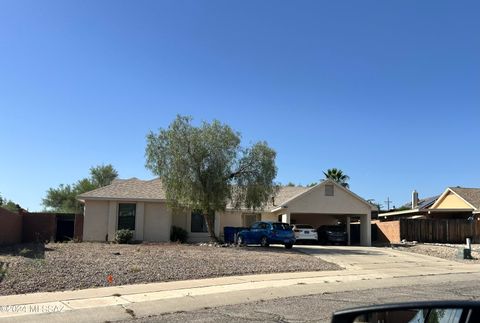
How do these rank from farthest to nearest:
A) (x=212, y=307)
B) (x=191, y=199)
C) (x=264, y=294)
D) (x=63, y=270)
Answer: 1. (x=191, y=199)
2. (x=63, y=270)
3. (x=264, y=294)
4. (x=212, y=307)

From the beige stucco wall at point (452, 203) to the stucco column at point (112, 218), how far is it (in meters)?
27.1

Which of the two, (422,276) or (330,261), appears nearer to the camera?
(422,276)

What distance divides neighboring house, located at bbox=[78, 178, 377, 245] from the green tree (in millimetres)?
2067

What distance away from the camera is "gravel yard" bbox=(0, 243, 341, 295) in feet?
44.4

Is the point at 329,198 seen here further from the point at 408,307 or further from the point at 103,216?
the point at 408,307

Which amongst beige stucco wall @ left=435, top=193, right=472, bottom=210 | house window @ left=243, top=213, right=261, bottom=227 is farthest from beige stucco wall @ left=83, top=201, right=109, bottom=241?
beige stucco wall @ left=435, top=193, right=472, bottom=210

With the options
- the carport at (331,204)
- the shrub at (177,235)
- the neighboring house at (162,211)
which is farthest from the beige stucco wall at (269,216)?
the shrub at (177,235)

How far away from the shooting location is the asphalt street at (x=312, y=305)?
9.95 m

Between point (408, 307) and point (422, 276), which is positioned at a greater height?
point (408, 307)

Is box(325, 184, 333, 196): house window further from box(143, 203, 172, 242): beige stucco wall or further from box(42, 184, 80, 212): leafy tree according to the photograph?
box(42, 184, 80, 212): leafy tree

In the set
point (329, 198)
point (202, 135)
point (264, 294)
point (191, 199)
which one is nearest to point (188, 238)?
point (191, 199)

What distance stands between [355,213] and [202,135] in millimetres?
Answer: 13199

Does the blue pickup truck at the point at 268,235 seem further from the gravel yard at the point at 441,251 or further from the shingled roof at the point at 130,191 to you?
the gravel yard at the point at 441,251

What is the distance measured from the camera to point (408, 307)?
3.35 m
